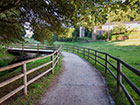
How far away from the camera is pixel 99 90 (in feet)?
13.3

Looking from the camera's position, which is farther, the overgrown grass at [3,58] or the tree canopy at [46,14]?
the overgrown grass at [3,58]

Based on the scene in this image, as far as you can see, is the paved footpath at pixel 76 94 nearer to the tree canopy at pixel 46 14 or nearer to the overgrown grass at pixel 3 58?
the tree canopy at pixel 46 14

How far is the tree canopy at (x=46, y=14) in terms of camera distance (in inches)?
148

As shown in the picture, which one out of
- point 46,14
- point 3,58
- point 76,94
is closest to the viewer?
point 76,94

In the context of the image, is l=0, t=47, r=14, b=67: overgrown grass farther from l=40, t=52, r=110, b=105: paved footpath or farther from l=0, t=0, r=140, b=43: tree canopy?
l=40, t=52, r=110, b=105: paved footpath

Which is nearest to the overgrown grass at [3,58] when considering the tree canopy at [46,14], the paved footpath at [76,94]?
the tree canopy at [46,14]

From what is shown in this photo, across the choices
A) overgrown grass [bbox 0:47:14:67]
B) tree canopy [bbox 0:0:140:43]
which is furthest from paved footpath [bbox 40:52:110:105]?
overgrown grass [bbox 0:47:14:67]

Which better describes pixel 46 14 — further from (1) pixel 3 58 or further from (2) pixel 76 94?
(1) pixel 3 58

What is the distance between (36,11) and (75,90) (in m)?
3.47

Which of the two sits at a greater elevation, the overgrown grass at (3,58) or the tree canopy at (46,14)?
the tree canopy at (46,14)

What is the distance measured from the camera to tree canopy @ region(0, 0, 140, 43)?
375cm


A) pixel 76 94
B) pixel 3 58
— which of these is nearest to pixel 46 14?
pixel 76 94

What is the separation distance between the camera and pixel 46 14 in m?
4.77

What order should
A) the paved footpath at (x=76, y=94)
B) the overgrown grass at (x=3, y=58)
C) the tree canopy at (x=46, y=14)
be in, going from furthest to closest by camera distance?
the overgrown grass at (x=3, y=58) → the tree canopy at (x=46, y=14) → the paved footpath at (x=76, y=94)
